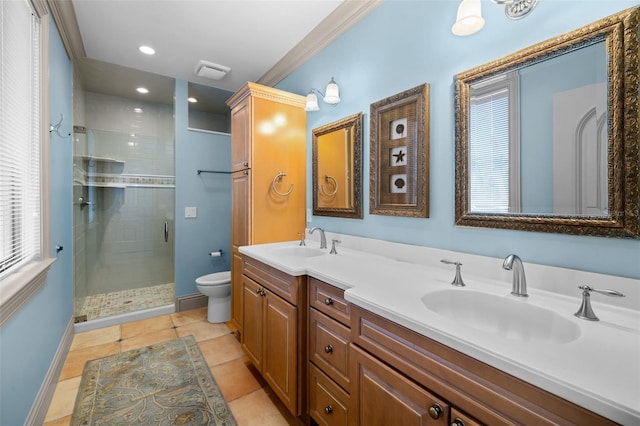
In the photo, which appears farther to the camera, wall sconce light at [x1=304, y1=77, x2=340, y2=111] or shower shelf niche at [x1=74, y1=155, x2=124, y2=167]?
shower shelf niche at [x1=74, y1=155, x2=124, y2=167]

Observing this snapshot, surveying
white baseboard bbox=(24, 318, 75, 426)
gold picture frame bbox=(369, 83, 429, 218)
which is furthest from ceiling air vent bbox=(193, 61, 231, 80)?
white baseboard bbox=(24, 318, 75, 426)

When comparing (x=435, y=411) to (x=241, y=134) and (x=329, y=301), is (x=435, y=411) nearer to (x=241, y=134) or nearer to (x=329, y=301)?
(x=329, y=301)

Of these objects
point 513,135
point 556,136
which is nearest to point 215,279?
point 513,135

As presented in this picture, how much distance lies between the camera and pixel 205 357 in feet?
7.27

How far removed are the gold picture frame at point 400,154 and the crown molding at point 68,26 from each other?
2167 mm

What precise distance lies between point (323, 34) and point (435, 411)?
2439 mm

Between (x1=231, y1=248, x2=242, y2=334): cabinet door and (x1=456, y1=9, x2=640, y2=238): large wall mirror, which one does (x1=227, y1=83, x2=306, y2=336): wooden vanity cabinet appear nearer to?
(x1=231, y1=248, x2=242, y2=334): cabinet door

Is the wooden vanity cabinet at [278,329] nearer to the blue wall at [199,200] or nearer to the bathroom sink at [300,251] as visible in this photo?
the bathroom sink at [300,251]

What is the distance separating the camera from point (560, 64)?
3.49 feet

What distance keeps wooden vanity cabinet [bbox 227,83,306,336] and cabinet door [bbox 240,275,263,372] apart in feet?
0.97

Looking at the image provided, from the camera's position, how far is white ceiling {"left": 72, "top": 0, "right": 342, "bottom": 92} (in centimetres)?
196

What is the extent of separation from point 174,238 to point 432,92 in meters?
2.93

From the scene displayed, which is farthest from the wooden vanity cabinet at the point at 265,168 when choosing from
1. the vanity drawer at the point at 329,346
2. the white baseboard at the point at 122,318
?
the vanity drawer at the point at 329,346

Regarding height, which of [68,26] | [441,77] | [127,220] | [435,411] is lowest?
[435,411]
